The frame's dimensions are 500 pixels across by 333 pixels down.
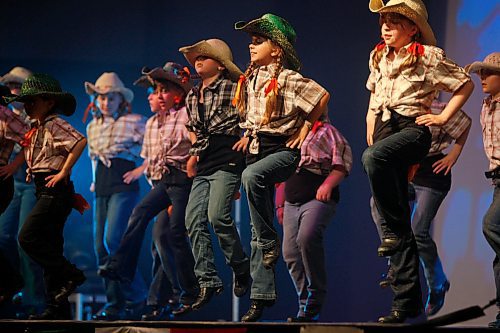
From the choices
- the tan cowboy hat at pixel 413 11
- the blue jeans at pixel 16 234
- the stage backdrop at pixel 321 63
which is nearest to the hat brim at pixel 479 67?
the tan cowboy hat at pixel 413 11

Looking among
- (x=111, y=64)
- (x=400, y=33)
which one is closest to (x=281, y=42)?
(x=400, y=33)

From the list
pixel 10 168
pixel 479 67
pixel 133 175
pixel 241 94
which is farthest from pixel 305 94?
pixel 133 175

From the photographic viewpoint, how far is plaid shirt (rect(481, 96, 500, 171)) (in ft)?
19.8

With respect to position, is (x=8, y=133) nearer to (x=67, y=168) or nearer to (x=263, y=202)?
(x=67, y=168)

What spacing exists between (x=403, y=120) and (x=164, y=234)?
2.57 meters

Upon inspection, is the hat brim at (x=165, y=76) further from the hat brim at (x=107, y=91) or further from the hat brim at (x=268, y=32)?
the hat brim at (x=268, y=32)

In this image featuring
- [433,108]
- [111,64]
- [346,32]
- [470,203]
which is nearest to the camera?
[433,108]

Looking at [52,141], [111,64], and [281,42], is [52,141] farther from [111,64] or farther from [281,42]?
[111,64]

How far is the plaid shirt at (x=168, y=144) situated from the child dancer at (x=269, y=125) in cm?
126

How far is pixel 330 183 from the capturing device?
686 cm

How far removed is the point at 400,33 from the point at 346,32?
2.67 m

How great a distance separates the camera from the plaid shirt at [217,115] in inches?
257

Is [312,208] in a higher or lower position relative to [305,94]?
lower

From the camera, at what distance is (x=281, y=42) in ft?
20.3
